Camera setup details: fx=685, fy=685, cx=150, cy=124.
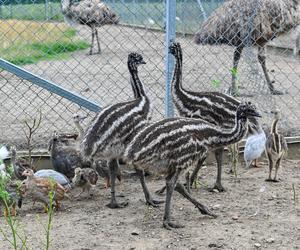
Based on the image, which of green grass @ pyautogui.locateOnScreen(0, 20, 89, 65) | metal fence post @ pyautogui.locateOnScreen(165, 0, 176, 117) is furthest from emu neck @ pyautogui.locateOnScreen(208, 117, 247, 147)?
green grass @ pyautogui.locateOnScreen(0, 20, 89, 65)

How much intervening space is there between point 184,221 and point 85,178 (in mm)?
1176

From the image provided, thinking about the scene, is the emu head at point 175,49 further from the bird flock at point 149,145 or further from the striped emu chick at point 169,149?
the striped emu chick at point 169,149

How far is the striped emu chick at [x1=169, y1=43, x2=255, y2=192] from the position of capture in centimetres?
679

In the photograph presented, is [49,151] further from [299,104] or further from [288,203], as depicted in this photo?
[299,104]

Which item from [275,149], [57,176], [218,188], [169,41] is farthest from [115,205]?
[169,41]

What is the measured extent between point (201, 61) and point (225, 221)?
7.91m

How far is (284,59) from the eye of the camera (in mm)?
13797

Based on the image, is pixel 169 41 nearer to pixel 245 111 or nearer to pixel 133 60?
pixel 133 60

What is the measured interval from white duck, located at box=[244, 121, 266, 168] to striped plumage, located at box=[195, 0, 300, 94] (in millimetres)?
2050

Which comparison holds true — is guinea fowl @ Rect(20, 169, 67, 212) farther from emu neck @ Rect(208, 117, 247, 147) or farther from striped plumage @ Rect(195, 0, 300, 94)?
striped plumage @ Rect(195, 0, 300, 94)

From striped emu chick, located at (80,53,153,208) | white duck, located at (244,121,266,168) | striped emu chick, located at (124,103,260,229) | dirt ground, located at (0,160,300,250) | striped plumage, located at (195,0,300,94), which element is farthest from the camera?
striped plumage, located at (195,0,300,94)

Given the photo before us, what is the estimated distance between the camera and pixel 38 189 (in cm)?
627

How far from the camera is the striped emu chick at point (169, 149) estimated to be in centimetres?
580

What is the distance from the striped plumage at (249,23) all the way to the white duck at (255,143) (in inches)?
80.7
